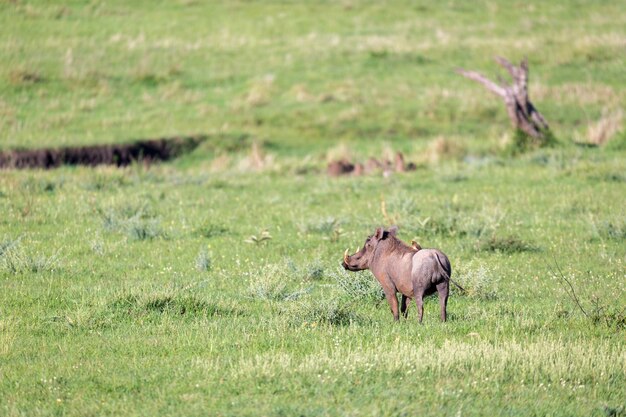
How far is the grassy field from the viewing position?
8492 millimetres

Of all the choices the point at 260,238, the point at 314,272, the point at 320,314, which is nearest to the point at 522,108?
the point at 260,238

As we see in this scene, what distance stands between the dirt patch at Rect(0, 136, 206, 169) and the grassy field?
22.9 inches

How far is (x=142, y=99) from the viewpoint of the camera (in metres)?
34.4

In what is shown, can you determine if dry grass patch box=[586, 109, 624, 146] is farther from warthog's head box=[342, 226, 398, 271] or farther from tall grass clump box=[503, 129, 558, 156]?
warthog's head box=[342, 226, 398, 271]

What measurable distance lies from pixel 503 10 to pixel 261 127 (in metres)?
21.0

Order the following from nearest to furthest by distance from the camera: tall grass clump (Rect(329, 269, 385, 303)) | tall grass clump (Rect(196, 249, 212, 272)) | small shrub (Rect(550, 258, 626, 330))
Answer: small shrub (Rect(550, 258, 626, 330))
tall grass clump (Rect(329, 269, 385, 303))
tall grass clump (Rect(196, 249, 212, 272))

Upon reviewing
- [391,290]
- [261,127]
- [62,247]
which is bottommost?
[261,127]

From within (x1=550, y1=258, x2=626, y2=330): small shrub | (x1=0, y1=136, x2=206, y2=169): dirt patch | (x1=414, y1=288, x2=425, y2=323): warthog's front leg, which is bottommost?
(x1=0, y1=136, x2=206, y2=169): dirt patch

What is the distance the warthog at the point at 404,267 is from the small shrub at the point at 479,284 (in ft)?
4.36

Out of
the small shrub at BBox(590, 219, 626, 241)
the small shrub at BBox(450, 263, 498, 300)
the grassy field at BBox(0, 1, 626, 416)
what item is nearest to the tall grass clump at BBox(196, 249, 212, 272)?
the grassy field at BBox(0, 1, 626, 416)

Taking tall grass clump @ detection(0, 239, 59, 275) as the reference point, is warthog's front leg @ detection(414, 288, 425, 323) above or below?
above

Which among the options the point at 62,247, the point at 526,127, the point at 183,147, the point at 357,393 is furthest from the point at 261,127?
the point at 357,393

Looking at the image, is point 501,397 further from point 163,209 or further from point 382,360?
point 163,209

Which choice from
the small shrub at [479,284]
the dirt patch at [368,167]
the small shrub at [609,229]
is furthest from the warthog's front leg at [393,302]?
the dirt patch at [368,167]
